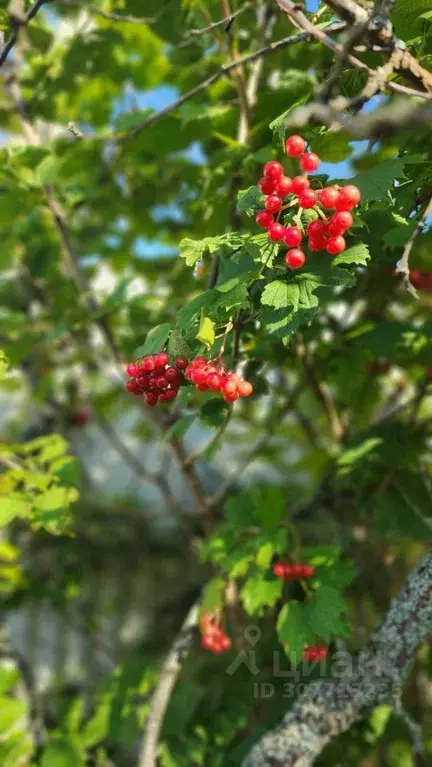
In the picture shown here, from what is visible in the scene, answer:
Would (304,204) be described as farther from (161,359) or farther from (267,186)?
(161,359)

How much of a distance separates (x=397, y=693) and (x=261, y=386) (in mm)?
810

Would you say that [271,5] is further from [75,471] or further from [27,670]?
[27,670]

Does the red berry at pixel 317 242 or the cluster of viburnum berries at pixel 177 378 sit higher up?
the red berry at pixel 317 242

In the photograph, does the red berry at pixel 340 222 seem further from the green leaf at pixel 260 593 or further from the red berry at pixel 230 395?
the green leaf at pixel 260 593

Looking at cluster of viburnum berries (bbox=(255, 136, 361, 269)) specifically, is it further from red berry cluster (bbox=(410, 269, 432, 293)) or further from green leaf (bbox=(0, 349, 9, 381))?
red berry cluster (bbox=(410, 269, 432, 293))

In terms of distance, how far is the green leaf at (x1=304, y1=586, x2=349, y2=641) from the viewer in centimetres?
147

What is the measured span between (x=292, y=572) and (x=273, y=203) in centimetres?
95

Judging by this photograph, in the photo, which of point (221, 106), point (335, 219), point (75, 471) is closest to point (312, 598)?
point (75, 471)

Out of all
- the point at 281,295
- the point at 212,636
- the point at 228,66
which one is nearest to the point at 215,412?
the point at 281,295

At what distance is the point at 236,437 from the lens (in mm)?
3445

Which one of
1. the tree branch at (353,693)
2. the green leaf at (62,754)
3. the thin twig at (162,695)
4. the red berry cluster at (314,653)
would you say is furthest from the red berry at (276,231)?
the green leaf at (62,754)

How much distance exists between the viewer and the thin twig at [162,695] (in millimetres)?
1843

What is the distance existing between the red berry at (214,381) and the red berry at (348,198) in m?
0.33

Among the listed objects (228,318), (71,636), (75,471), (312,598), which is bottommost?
(71,636)
